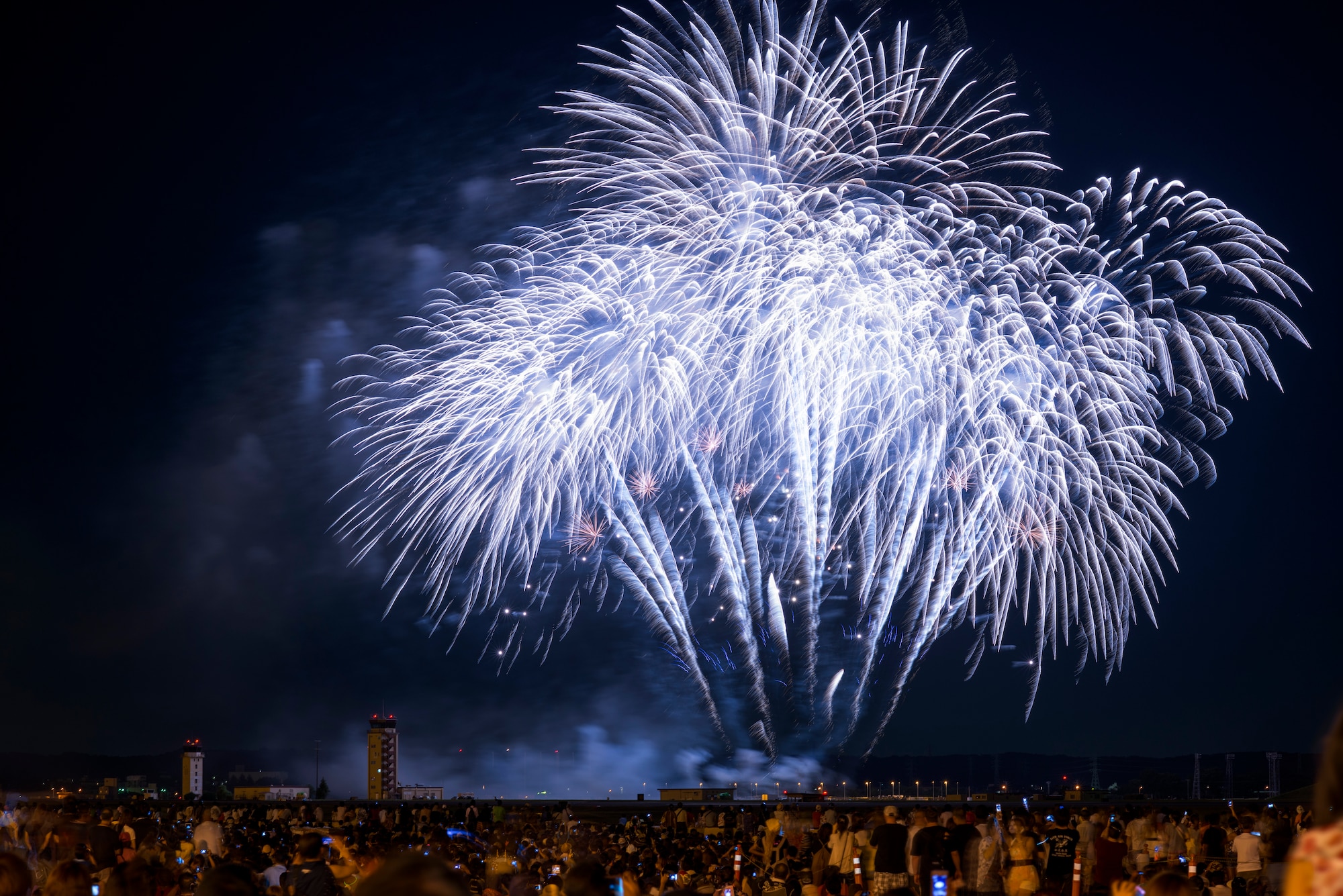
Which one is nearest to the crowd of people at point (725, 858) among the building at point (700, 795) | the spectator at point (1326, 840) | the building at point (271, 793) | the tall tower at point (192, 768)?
the spectator at point (1326, 840)

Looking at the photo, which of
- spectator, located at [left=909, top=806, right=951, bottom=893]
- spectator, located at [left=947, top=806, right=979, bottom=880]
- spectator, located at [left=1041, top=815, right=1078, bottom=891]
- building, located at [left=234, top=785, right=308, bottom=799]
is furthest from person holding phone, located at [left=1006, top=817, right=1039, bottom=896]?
building, located at [left=234, top=785, right=308, bottom=799]

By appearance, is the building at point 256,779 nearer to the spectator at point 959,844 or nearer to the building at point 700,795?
the building at point 700,795

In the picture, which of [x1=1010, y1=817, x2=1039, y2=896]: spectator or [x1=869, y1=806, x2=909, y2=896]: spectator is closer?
[x1=869, y1=806, x2=909, y2=896]: spectator

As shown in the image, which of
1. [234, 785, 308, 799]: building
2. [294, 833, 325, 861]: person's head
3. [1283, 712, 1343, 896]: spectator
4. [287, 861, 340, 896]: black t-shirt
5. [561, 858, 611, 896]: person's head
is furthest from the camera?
[234, 785, 308, 799]: building

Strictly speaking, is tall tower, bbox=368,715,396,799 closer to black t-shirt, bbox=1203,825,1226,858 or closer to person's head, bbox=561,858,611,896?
black t-shirt, bbox=1203,825,1226,858

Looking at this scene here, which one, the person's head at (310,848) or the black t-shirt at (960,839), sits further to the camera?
the black t-shirt at (960,839)

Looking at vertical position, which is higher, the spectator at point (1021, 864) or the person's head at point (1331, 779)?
the person's head at point (1331, 779)
